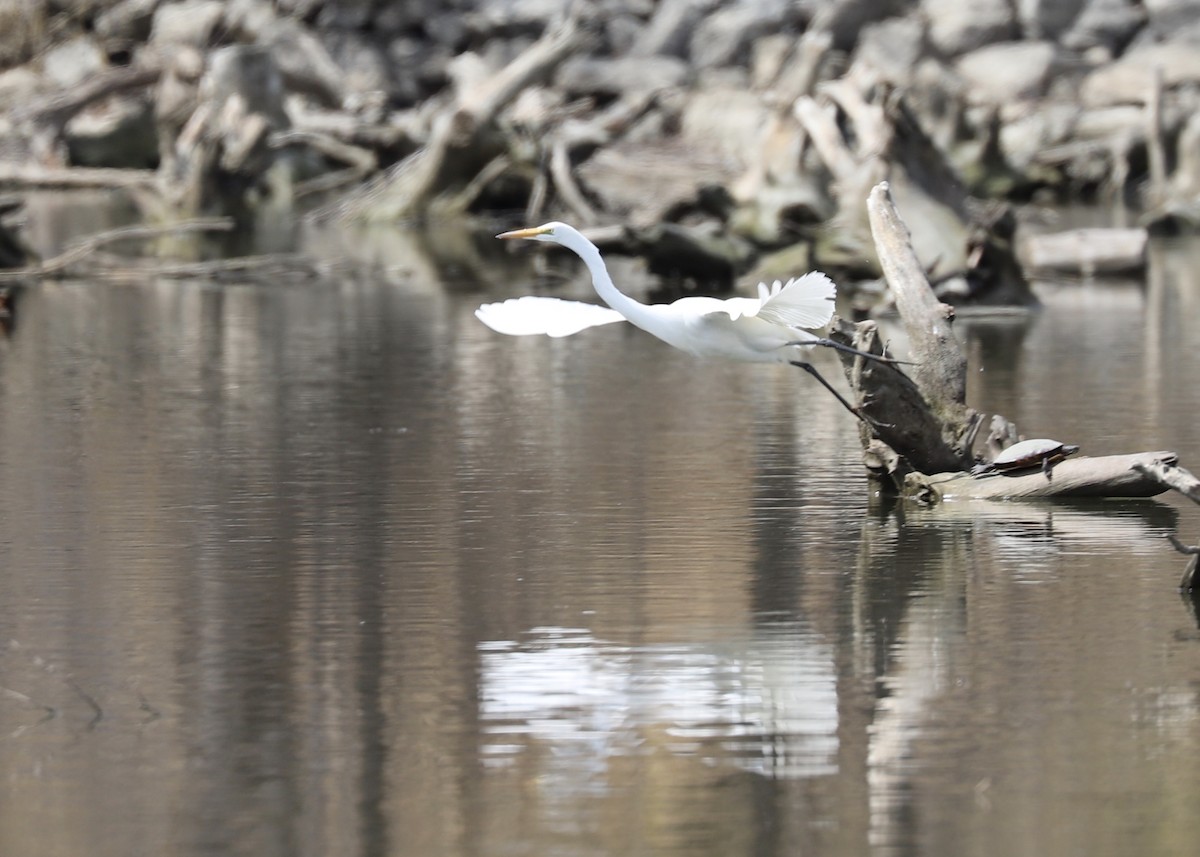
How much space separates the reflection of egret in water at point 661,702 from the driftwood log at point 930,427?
2.70 metres

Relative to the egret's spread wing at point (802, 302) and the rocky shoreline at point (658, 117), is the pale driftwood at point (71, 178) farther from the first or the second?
the egret's spread wing at point (802, 302)

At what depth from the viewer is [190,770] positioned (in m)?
7.10

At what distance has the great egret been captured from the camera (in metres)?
10.2

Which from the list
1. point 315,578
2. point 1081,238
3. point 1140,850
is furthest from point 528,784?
point 1081,238

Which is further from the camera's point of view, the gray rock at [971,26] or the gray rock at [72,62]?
the gray rock at [72,62]

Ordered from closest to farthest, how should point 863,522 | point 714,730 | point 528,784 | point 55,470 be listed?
point 528,784 < point 714,730 < point 863,522 < point 55,470

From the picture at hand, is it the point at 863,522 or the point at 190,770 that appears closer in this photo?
the point at 190,770

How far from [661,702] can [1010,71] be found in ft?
135

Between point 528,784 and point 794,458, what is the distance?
659 centimetres

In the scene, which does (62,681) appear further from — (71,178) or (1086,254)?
(71,178)

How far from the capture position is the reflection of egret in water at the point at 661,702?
23.9ft

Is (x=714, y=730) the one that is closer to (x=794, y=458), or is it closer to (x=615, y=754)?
(x=615, y=754)

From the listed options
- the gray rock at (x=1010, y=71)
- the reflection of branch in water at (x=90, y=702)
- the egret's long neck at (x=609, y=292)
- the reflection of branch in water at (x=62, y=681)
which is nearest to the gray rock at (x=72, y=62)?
the gray rock at (x=1010, y=71)

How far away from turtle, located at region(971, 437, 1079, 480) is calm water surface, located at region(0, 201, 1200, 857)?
0.35 meters
